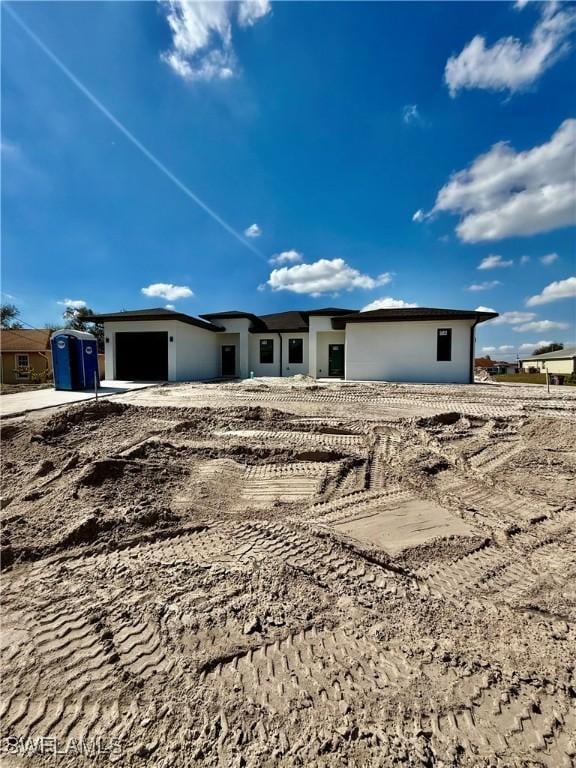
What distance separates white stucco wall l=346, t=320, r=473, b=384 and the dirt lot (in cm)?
1106

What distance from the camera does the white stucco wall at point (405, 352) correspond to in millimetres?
15344

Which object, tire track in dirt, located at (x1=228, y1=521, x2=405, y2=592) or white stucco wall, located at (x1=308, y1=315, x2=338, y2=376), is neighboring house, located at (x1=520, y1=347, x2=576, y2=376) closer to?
white stucco wall, located at (x1=308, y1=315, x2=338, y2=376)

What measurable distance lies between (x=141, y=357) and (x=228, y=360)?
573 centimetres

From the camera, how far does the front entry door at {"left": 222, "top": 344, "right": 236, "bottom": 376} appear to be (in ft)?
68.4

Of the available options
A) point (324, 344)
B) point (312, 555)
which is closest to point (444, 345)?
point (324, 344)

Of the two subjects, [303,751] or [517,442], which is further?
[517,442]

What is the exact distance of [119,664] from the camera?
1.83 metres

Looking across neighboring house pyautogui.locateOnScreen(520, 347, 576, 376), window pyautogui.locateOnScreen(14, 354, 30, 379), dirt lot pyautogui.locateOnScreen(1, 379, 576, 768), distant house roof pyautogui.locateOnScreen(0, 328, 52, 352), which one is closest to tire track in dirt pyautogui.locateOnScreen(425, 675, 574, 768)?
dirt lot pyautogui.locateOnScreen(1, 379, 576, 768)

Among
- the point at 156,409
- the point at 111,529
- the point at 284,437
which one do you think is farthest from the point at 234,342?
the point at 111,529

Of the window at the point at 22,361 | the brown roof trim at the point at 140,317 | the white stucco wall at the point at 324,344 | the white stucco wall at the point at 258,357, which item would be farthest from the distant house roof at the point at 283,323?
the window at the point at 22,361

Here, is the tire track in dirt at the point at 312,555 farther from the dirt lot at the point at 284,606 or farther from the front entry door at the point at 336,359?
the front entry door at the point at 336,359

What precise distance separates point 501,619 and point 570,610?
0.51m

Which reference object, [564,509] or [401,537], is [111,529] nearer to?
[401,537]

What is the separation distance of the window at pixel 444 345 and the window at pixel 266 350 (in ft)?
31.4
